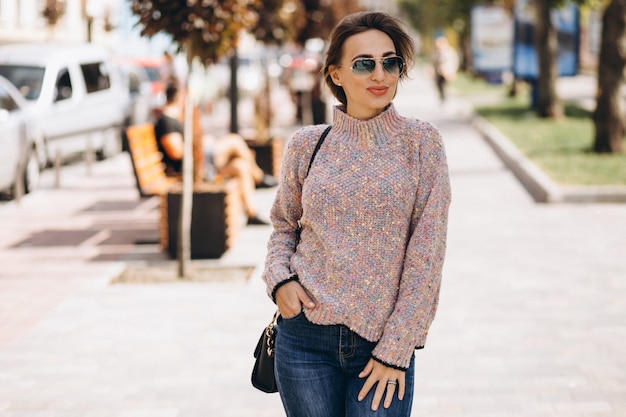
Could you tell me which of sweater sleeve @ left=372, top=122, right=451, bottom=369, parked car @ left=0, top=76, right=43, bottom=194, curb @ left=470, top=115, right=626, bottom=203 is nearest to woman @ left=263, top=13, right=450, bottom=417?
sweater sleeve @ left=372, top=122, right=451, bottom=369

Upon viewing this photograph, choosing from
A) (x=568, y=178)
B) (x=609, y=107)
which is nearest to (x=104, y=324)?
(x=568, y=178)

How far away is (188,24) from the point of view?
8148 millimetres

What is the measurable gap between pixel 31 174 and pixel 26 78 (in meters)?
3.39

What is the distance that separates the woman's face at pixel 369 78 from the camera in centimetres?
278

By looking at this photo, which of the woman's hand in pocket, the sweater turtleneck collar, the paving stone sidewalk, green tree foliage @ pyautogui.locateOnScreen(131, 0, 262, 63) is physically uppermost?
green tree foliage @ pyautogui.locateOnScreen(131, 0, 262, 63)

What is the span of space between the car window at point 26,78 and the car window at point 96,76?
3.84 feet

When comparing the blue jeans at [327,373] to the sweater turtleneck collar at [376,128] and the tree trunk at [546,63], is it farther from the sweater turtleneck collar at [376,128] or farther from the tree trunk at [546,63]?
the tree trunk at [546,63]

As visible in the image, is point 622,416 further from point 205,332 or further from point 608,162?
point 608,162

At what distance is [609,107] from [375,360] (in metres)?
12.8

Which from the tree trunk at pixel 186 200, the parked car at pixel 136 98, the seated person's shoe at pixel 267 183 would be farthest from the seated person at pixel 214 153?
the parked car at pixel 136 98

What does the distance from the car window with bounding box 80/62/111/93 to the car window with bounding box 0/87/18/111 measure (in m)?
3.71

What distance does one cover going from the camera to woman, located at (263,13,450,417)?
2.67 m

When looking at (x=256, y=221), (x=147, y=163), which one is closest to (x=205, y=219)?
(x=147, y=163)

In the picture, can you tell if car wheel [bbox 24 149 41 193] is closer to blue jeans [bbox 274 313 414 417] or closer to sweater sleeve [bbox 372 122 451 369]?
blue jeans [bbox 274 313 414 417]
